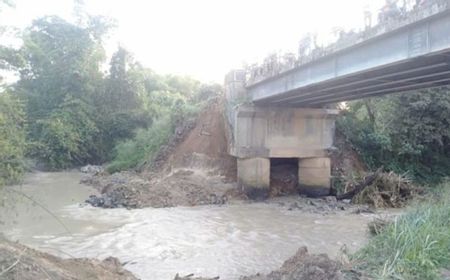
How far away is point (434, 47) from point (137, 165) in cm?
2262

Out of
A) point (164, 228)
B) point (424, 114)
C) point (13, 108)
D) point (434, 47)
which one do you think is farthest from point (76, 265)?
point (424, 114)

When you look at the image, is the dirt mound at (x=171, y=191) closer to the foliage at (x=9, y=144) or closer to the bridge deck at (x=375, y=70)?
the bridge deck at (x=375, y=70)

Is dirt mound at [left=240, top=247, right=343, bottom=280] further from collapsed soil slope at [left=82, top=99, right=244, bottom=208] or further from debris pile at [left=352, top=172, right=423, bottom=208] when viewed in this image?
debris pile at [left=352, top=172, right=423, bottom=208]

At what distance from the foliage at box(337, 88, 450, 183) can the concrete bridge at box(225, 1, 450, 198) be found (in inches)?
129

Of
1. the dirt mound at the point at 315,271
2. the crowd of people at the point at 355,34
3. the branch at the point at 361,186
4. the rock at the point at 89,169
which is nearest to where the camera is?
the dirt mound at the point at 315,271

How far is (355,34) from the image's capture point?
14.2 metres

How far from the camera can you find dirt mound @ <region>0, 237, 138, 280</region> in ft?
19.0

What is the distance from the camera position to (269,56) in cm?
2142

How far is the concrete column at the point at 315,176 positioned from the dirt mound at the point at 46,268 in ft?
50.1

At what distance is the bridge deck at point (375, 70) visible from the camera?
37.7 ft

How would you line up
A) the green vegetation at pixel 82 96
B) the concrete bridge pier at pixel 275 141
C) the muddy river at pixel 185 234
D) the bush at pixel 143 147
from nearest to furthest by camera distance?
the muddy river at pixel 185 234 → the concrete bridge pier at pixel 275 141 → the bush at pixel 143 147 → the green vegetation at pixel 82 96

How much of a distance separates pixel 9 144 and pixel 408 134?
2106cm

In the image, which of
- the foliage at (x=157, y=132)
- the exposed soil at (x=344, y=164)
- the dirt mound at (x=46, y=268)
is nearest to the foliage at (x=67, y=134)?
the foliage at (x=157, y=132)

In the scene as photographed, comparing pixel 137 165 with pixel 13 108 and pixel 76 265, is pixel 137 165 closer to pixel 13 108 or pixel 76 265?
pixel 13 108
